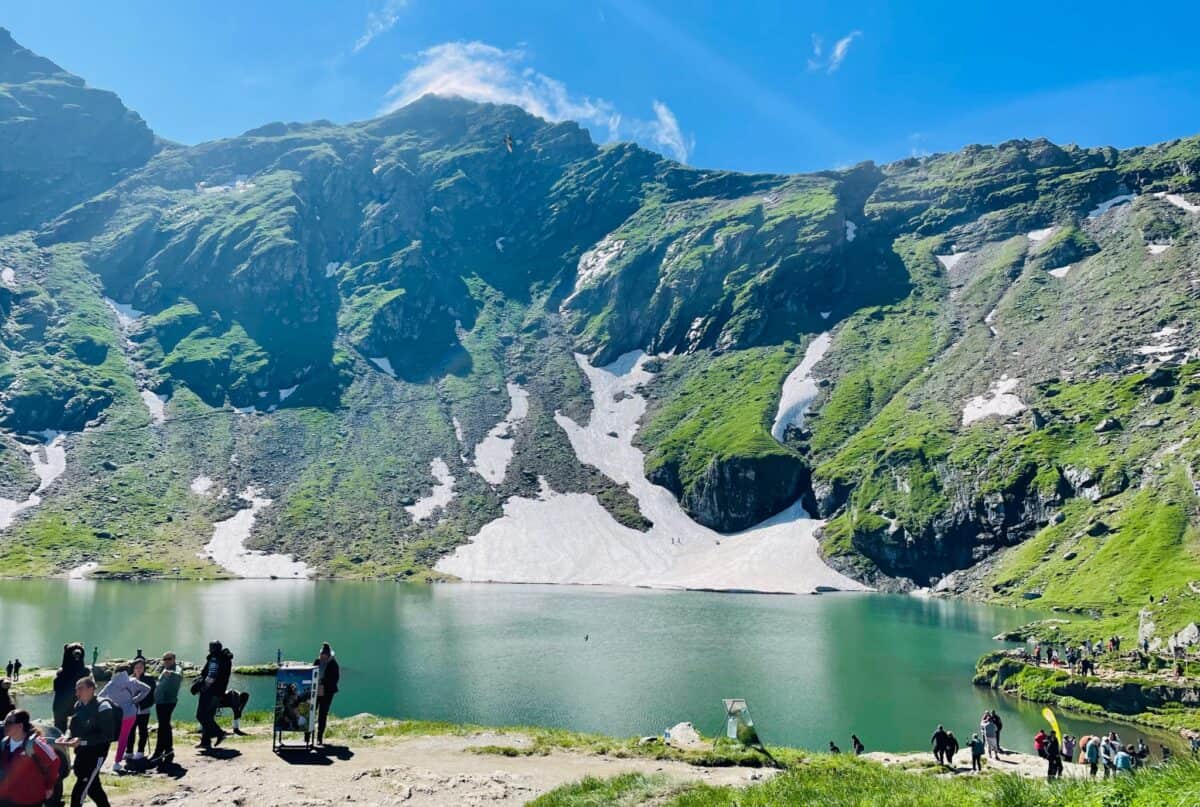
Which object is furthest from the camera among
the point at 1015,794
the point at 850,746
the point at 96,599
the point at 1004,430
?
the point at 1004,430

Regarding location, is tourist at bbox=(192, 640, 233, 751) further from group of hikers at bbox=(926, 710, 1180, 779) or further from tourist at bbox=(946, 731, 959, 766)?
tourist at bbox=(946, 731, 959, 766)

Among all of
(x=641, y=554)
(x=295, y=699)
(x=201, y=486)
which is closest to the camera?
(x=295, y=699)

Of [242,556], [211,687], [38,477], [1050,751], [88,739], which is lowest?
[242,556]

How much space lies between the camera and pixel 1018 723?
5456cm

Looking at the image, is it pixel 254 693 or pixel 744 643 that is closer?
pixel 254 693

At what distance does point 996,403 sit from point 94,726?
204 metres

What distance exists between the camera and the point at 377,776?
1933 centimetres

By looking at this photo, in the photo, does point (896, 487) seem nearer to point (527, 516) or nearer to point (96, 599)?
point (527, 516)

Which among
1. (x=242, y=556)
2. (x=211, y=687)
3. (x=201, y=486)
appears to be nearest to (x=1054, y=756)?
(x=211, y=687)

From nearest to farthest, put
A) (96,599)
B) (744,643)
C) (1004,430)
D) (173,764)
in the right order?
1. (173,764)
2. (744,643)
3. (96,599)
4. (1004,430)

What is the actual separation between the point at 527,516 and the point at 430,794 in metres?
179

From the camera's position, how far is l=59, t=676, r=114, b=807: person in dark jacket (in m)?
13.9

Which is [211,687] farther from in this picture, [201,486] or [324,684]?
[201,486]

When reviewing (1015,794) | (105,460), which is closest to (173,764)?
(1015,794)
